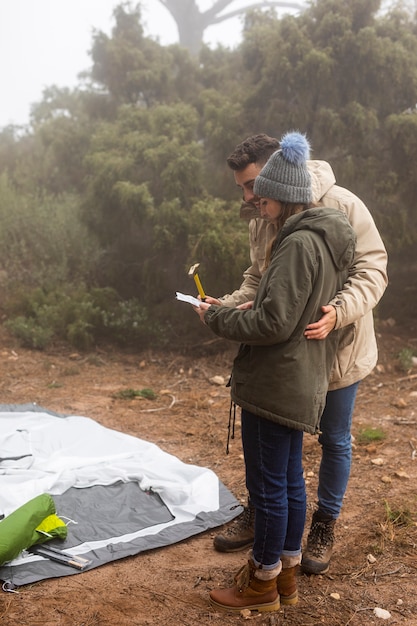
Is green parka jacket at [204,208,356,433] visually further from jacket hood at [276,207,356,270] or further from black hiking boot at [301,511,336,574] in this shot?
black hiking boot at [301,511,336,574]

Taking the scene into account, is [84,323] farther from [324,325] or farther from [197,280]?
[324,325]

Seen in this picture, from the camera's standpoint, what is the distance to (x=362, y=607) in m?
2.26

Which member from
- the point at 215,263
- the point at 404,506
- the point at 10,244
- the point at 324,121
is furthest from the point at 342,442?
the point at 10,244

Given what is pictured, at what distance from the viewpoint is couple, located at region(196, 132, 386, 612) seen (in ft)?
6.18

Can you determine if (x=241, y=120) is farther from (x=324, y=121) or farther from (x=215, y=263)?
(x=215, y=263)

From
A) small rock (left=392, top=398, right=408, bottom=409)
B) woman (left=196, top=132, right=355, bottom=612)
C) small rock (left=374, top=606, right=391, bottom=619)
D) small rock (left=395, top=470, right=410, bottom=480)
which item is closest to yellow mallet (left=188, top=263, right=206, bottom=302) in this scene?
woman (left=196, top=132, right=355, bottom=612)

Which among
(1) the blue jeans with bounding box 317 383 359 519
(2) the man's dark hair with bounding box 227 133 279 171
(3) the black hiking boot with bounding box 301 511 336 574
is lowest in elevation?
(3) the black hiking boot with bounding box 301 511 336 574

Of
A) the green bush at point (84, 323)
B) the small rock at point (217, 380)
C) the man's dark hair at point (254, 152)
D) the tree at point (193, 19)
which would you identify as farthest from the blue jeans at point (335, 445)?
the tree at point (193, 19)

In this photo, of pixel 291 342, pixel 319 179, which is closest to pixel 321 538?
pixel 291 342

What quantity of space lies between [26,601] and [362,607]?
1231 mm

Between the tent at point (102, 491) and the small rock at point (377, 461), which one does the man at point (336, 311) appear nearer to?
the tent at point (102, 491)

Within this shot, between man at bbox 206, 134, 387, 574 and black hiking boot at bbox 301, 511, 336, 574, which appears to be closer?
man at bbox 206, 134, 387, 574

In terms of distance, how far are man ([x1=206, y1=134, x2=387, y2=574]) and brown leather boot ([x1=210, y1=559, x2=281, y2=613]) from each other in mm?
347

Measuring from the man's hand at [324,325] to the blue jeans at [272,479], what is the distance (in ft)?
1.03
